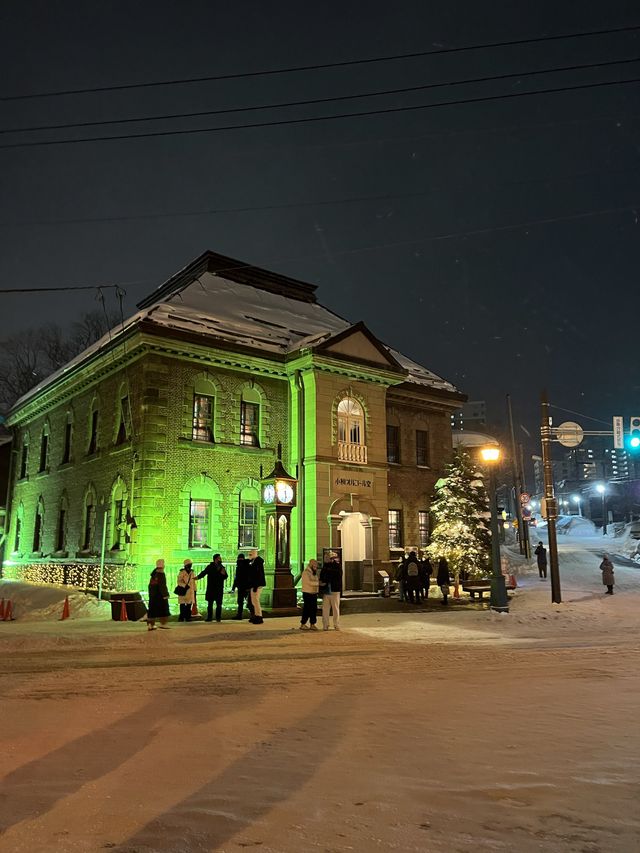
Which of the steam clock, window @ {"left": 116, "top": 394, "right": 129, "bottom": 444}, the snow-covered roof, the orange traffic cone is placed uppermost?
the snow-covered roof

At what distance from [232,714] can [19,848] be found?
12.3 ft

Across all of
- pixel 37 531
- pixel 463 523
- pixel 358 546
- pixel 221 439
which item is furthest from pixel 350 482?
pixel 37 531

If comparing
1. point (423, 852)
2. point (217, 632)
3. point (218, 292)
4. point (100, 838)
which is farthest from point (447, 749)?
point (218, 292)

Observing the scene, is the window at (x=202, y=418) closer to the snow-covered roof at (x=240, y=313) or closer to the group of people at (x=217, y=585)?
the snow-covered roof at (x=240, y=313)

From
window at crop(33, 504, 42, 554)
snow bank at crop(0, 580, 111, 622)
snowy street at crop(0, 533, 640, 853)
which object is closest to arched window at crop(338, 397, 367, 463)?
snow bank at crop(0, 580, 111, 622)

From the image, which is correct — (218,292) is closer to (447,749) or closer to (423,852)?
(447,749)

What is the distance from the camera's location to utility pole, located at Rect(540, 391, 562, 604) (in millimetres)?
22203

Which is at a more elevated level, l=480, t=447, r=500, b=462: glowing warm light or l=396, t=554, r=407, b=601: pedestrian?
l=480, t=447, r=500, b=462: glowing warm light

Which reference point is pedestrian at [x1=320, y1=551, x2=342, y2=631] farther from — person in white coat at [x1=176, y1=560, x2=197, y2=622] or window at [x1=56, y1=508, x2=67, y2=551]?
window at [x1=56, y1=508, x2=67, y2=551]

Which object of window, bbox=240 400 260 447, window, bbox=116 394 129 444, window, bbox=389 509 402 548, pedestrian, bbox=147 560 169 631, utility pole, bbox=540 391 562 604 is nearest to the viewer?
pedestrian, bbox=147 560 169 631

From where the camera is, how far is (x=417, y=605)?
23.0 m

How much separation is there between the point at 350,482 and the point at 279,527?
558 cm

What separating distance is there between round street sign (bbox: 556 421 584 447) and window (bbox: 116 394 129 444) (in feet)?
50.8

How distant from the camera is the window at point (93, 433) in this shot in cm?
2736
